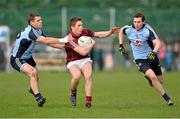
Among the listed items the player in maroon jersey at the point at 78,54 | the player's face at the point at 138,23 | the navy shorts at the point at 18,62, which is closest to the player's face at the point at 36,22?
the player in maroon jersey at the point at 78,54

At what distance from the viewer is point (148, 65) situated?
17.2 metres

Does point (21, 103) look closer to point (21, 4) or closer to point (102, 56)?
point (102, 56)

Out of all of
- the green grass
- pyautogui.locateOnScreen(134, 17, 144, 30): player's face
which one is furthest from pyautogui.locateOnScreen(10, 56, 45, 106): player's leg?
pyautogui.locateOnScreen(134, 17, 144, 30): player's face

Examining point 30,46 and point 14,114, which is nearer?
point 14,114

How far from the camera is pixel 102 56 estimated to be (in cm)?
4769

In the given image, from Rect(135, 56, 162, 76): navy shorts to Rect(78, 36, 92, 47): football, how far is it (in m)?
1.52

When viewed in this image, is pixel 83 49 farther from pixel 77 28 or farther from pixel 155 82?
pixel 155 82

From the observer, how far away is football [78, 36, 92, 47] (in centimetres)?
1642

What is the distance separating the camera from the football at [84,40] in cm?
1642

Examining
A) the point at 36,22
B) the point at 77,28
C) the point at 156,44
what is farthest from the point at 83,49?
the point at 156,44

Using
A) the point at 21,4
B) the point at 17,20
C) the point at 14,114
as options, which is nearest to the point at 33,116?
the point at 14,114

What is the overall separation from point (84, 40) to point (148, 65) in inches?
68.5

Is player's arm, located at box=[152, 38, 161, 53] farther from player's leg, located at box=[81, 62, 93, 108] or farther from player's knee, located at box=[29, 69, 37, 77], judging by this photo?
player's knee, located at box=[29, 69, 37, 77]

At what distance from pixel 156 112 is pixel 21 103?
4171 millimetres
